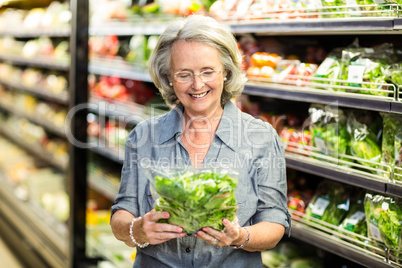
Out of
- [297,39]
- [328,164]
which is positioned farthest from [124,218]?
[297,39]

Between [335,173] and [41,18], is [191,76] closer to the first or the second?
[335,173]

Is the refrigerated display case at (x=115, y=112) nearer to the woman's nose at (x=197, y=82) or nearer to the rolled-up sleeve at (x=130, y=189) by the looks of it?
the woman's nose at (x=197, y=82)

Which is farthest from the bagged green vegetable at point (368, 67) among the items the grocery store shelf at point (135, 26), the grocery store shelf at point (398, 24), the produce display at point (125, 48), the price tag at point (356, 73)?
the produce display at point (125, 48)

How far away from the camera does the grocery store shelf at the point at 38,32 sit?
4.38 metres

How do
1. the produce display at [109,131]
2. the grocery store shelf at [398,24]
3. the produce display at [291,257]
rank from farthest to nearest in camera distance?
the produce display at [109,131]
the produce display at [291,257]
the grocery store shelf at [398,24]

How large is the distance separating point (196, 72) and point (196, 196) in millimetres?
483

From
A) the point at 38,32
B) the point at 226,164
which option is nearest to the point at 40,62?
the point at 38,32

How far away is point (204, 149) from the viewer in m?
1.71

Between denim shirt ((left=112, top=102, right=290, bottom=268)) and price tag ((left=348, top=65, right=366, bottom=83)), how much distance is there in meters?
0.46

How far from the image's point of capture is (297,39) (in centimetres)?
270

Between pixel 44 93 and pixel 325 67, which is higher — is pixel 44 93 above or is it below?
below

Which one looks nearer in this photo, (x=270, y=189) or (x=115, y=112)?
(x=270, y=189)

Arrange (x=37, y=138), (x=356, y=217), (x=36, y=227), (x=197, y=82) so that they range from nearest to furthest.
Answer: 1. (x=197, y=82)
2. (x=356, y=217)
3. (x=36, y=227)
4. (x=37, y=138)

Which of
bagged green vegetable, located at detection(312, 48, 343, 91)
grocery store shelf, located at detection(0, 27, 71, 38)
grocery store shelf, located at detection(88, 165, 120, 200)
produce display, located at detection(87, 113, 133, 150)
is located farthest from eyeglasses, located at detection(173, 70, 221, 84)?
grocery store shelf, located at detection(0, 27, 71, 38)
